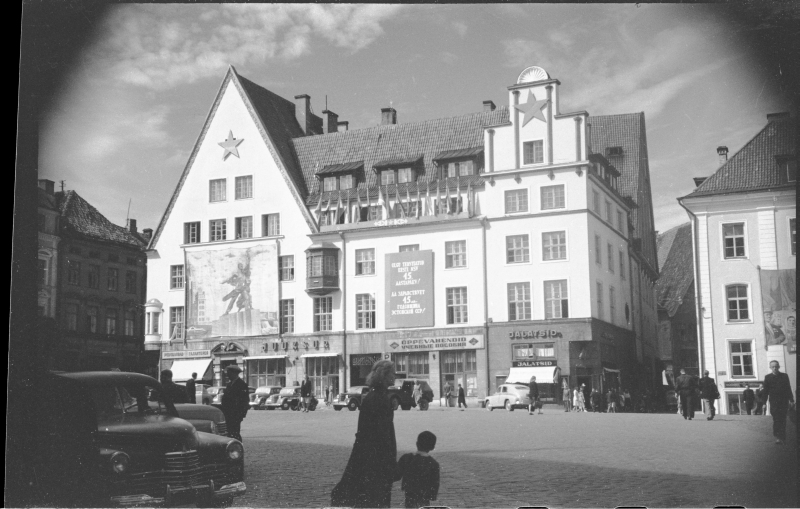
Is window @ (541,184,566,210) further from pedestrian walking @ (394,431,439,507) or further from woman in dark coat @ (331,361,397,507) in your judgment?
pedestrian walking @ (394,431,439,507)

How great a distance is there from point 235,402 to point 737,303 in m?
4.73

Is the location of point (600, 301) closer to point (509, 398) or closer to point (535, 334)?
point (535, 334)

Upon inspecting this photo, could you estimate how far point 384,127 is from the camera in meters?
8.57

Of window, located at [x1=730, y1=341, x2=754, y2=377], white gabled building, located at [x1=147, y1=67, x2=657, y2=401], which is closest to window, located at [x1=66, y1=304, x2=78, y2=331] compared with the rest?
white gabled building, located at [x1=147, y1=67, x2=657, y2=401]

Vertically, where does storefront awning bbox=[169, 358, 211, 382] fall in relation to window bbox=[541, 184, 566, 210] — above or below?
below

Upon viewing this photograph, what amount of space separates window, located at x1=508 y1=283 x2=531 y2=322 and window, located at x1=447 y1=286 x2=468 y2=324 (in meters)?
0.42

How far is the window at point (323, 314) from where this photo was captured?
27.4 feet

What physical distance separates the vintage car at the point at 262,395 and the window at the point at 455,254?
80.3 inches

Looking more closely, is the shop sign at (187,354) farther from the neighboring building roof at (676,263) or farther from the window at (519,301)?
the neighboring building roof at (676,263)

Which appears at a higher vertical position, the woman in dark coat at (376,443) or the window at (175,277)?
the window at (175,277)

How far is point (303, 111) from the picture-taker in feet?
28.1

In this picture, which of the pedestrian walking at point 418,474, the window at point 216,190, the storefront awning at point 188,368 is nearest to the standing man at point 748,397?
the pedestrian walking at point 418,474

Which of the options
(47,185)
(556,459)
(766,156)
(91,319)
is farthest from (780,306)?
(47,185)

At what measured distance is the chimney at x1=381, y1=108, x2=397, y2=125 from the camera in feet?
27.9
